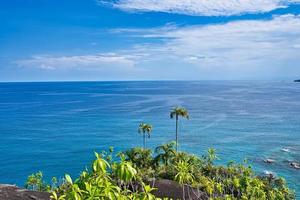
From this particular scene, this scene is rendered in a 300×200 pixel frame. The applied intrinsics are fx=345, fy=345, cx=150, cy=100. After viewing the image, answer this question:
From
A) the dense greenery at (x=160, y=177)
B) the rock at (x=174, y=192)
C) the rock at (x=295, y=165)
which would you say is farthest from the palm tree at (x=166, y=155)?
the rock at (x=295, y=165)

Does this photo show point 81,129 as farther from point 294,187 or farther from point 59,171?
point 294,187

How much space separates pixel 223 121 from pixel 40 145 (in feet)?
181

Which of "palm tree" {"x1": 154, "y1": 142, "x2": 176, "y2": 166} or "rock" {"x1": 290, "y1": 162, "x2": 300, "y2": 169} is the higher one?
"palm tree" {"x1": 154, "y1": 142, "x2": 176, "y2": 166}

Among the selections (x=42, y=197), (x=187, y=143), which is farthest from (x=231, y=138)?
(x=42, y=197)

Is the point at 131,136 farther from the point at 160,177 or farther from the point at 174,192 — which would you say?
the point at 174,192

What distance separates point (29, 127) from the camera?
10444 centimetres

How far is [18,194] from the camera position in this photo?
22344mm

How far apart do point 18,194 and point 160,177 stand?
74.2ft

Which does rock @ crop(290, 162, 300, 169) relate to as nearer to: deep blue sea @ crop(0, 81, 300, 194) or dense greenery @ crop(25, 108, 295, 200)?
deep blue sea @ crop(0, 81, 300, 194)

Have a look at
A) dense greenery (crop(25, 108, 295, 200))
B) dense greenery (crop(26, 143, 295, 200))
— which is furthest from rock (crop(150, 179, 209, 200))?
dense greenery (crop(26, 143, 295, 200))

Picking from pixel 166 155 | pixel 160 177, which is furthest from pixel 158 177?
pixel 166 155

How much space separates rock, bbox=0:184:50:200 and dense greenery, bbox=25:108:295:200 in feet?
3.68

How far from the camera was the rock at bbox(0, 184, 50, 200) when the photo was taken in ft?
71.8

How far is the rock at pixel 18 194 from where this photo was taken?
862 inches
